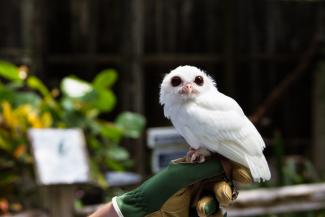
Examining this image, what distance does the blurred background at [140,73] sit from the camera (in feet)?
14.9

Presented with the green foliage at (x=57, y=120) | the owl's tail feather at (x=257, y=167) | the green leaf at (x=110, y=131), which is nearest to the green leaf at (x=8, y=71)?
the green foliage at (x=57, y=120)

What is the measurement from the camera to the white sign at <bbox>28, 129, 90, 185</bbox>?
11.8ft

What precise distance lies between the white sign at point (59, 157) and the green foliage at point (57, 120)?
0.59 m

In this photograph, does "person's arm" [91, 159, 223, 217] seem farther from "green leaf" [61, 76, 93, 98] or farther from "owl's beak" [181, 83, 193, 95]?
"green leaf" [61, 76, 93, 98]

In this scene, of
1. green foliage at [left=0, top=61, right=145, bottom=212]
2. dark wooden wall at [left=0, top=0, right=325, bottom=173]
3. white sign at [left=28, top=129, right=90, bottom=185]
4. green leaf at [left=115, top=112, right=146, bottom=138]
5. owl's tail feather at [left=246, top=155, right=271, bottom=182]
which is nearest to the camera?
owl's tail feather at [left=246, top=155, right=271, bottom=182]

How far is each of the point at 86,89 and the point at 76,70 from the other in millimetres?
1268

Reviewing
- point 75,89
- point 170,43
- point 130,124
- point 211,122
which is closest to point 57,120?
point 75,89

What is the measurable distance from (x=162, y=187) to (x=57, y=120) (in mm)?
2796

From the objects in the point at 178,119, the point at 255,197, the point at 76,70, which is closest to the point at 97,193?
the point at 76,70

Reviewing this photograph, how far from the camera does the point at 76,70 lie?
577 cm

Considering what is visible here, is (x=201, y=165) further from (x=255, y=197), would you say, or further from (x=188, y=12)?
(x=188, y=12)

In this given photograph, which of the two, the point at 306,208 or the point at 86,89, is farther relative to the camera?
the point at 306,208

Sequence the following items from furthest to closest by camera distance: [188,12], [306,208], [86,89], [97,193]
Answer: [188,12] → [97,193] → [306,208] → [86,89]

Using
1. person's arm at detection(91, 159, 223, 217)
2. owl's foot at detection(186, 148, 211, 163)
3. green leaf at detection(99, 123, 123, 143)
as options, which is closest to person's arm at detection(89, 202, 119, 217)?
Answer: person's arm at detection(91, 159, 223, 217)
